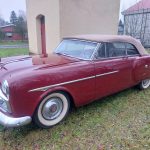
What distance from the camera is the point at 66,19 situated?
1032 centimetres

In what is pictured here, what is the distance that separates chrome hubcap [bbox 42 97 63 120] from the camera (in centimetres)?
324

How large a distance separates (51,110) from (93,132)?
0.84 meters

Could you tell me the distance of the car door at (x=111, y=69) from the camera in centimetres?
379

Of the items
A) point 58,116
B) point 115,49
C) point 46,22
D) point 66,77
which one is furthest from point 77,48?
point 46,22

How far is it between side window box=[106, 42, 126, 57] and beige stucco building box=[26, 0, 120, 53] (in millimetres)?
6439

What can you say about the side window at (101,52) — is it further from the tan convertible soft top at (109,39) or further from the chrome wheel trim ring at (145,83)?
the chrome wheel trim ring at (145,83)

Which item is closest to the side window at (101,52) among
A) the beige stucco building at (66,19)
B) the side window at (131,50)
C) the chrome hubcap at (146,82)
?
the side window at (131,50)

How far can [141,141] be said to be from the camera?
3.02 meters

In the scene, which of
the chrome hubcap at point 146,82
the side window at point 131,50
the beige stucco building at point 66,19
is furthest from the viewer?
the beige stucco building at point 66,19

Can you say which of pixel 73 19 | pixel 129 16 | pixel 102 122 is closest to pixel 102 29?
pixel 73 19

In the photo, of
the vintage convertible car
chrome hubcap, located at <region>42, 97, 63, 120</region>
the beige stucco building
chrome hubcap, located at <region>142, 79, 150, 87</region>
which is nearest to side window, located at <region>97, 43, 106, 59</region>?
the vintage convertible car

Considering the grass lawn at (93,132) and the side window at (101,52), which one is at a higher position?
the side window at (101,52)

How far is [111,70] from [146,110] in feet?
3.85

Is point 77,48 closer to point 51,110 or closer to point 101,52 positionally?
point 101,52
